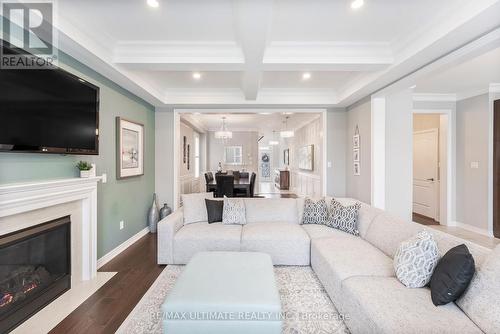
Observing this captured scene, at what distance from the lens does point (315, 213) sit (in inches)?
130

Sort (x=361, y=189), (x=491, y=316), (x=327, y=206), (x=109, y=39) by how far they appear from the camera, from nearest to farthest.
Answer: (x=491, y=316) < (x=109, y=39) < (x=327, y=206) < (x=361, y=189)

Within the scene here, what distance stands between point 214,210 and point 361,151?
109 inches

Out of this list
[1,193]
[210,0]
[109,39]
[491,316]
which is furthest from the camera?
[109,39]

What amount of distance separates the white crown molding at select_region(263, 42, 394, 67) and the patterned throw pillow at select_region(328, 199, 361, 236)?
1800 mm

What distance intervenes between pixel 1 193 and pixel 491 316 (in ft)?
10.2

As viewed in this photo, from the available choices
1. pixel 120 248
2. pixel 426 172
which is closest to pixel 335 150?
pixel 426 172

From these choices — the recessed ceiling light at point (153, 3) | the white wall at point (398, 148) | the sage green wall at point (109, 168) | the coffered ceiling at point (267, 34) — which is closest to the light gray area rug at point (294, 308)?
the sage green wall at point (109, 168)

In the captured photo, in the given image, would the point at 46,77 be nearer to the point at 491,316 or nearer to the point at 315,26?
the point at 315,26

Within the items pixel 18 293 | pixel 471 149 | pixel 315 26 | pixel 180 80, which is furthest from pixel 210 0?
pixel 471 149

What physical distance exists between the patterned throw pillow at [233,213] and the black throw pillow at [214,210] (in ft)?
0.25

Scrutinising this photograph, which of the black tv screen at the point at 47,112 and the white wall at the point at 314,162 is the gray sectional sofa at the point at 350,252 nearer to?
the black tv screen at the point at 47,112

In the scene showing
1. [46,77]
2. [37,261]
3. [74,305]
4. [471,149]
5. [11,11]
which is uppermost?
[11,11]

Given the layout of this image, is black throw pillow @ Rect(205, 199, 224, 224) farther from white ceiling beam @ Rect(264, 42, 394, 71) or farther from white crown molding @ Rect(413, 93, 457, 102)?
white crown molding @ Rect(413, 93, 457, 102)

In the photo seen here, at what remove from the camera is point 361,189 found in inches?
164
